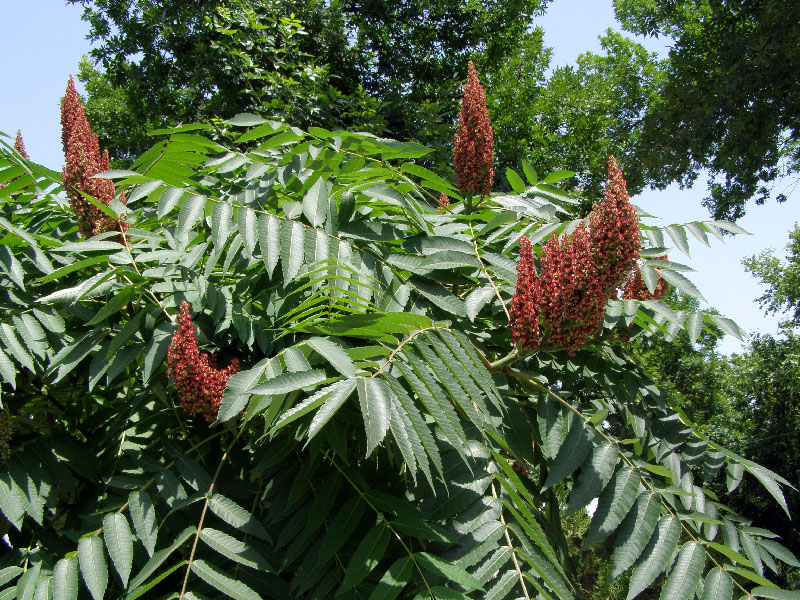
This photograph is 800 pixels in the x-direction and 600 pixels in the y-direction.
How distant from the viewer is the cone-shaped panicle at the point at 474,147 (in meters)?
3.22

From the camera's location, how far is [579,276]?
2340mm

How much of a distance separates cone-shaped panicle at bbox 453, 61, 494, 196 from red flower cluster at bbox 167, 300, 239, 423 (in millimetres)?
1587

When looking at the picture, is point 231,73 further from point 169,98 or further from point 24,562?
point 24,562

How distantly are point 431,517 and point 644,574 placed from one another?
744mm

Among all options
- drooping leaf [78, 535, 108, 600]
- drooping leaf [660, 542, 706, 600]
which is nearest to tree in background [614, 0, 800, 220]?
drooping leaf [660, 542, 706, 600]

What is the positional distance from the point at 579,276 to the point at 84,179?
2.08 meters

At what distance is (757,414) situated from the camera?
2392 cm

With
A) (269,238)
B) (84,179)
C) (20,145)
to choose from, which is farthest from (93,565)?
(20,145)

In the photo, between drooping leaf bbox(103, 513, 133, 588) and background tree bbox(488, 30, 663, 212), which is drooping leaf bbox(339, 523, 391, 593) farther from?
background tree bbox(488, 30, 663, 212)

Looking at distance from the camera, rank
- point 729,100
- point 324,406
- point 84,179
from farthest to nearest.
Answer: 1. point 729,100
2. point 84,179
3. point 324,406

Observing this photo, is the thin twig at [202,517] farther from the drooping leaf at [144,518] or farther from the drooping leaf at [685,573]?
the drooping leaf at [685,573]

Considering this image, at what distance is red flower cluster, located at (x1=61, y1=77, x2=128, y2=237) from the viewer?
108 inches

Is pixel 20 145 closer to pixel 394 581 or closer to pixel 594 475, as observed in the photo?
pixel 394 581

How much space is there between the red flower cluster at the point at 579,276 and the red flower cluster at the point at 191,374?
1118mm
